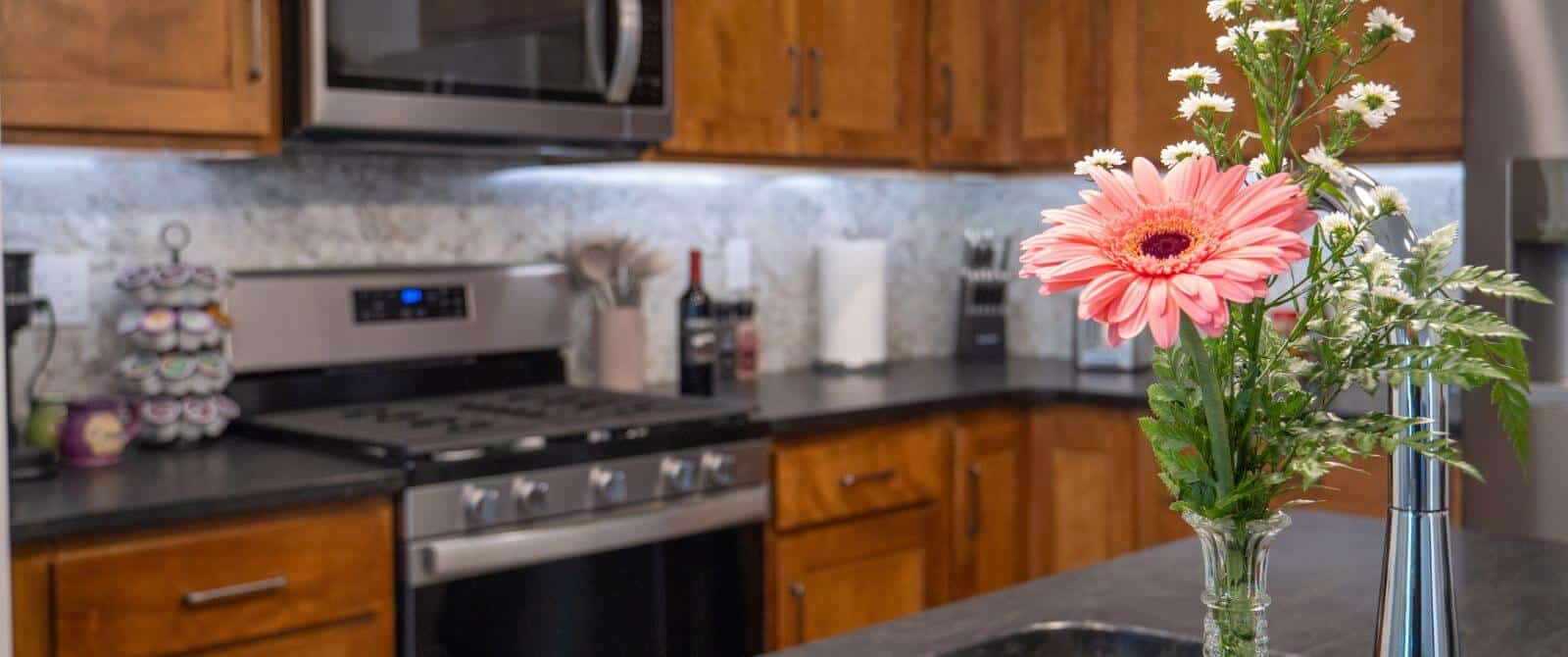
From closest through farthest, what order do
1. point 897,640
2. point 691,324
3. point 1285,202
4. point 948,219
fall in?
point 1285,202, point 897,640, point 691,324, point 948,219

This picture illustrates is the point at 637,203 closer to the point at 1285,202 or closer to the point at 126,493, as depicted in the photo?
the point at 126,493

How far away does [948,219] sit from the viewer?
13.1 feet

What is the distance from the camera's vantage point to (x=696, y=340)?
9.91ft

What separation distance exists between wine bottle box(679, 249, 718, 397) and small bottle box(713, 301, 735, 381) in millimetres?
124

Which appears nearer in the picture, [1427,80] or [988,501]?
[1427,80]

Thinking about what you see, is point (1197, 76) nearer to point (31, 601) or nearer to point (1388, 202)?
point (1388, 202)

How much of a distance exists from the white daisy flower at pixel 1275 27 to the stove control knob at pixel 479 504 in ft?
5.32

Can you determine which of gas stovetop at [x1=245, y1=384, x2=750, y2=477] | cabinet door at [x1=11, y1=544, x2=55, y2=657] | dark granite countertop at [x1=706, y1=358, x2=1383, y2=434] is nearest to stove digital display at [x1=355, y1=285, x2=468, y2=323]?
gas stovetop at [x1=245, y1=384, x2=750, y2=477]

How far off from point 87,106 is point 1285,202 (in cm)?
186

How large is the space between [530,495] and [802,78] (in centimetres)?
122

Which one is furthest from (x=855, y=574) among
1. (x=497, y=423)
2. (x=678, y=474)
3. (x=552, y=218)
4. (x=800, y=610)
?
(x=552, y=218)

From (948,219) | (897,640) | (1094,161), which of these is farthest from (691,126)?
(1094,161)

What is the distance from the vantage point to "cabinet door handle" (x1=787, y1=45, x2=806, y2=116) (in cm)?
308

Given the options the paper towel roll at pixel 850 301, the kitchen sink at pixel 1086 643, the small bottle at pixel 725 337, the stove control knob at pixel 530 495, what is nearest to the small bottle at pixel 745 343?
the small bottle at pixel 725 337
